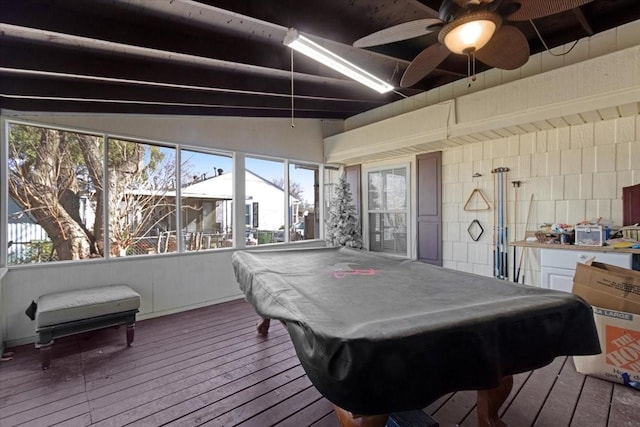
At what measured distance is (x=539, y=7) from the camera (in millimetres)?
1771

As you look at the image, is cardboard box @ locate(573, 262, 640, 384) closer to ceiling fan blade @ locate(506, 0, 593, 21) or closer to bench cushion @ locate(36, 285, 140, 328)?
ceiling fan blade @ locate(506, 0, 593, 21)

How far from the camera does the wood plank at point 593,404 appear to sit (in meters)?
1.91

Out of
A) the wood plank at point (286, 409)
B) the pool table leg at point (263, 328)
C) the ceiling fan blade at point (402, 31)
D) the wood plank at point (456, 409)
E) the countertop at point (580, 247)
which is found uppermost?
the ceiling fan blade at point (402, 31)

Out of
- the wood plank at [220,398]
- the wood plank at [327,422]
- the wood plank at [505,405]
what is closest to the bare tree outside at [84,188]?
the wood plank at [220,398]

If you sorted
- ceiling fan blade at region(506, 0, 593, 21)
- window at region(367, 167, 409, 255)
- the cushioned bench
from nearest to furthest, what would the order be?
ceiling fan blade at region(506, 0, 593, 21), the cushioned bench, window at region(367, 167, 409, 255)

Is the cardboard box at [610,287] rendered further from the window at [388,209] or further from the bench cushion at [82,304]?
the bench cushion at [82,304]

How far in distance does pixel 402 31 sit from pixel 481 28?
50 cm

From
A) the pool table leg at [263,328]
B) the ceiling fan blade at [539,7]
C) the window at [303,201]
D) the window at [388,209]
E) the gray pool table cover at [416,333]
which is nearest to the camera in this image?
the gray pool table cover at [416,333]

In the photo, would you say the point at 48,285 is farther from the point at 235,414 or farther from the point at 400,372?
the point at 400,372

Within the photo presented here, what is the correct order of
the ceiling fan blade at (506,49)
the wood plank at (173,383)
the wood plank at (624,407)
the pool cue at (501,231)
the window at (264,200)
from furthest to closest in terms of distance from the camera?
the window at (264,200) < the pool cue at (501,231) < the wood plank at (173,383) < the ceiling fan blade at (506,49) < the wood plank at (624,407)

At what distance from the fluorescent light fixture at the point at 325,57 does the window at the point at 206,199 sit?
8.57 feet

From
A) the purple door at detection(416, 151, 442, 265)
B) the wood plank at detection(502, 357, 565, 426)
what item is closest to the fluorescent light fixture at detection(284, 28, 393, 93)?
the purple door at detection(416, 151, 442, 265)

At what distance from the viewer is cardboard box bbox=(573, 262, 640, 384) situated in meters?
2.26

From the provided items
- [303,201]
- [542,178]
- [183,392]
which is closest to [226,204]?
[303,201]
